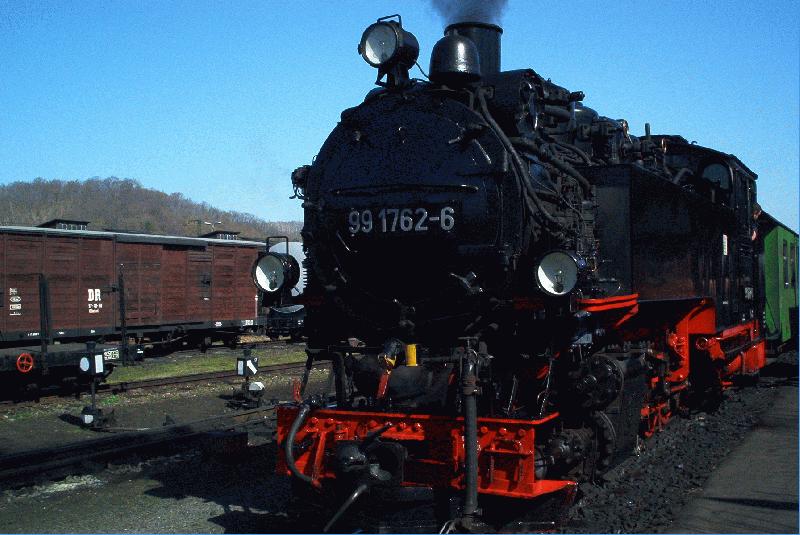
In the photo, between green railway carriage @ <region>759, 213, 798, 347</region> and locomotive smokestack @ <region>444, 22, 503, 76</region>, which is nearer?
locomotive smokestack @ <region>444, 22, 503, 76</region>

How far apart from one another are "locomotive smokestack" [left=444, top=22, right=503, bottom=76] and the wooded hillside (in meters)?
67.0

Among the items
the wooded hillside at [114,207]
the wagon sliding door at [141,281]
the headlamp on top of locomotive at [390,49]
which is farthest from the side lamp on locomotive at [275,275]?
the wooded hillside at [114,207]

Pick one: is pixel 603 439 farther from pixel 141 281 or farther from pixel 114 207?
pixel 114 207

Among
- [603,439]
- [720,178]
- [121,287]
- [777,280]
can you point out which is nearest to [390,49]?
[603,439]

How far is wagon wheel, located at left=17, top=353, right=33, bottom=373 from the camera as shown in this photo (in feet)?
40.5

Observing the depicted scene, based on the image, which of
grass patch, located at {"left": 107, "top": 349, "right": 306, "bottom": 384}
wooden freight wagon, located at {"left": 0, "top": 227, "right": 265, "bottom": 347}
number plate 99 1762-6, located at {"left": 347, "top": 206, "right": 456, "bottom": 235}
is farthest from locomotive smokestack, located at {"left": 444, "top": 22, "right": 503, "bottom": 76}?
grass patch, located at {"left": 107, "top": 349, "right": 306, "bottom": 384}

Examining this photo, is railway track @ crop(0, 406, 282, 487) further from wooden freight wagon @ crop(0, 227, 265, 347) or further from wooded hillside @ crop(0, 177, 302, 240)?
wooded hillside @ crop(0, 177, 302, 240)

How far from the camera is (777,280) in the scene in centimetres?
1359

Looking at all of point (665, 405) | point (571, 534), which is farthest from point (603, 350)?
point (665, 405)

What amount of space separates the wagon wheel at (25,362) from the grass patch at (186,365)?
2.15m

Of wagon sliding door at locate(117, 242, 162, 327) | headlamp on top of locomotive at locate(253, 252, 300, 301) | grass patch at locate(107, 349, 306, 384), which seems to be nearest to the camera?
headlamp on top of locomotive at locate(253, 252, 300, 301)

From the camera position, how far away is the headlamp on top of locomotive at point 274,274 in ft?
21.6

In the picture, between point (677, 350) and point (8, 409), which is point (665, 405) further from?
point (8, 409)

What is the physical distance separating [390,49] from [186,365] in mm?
12806
